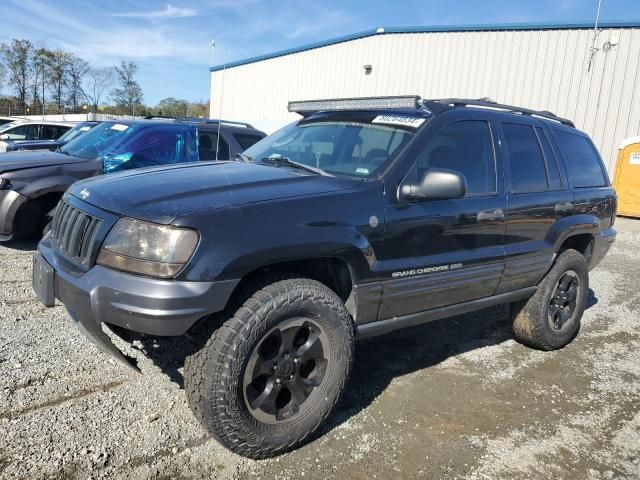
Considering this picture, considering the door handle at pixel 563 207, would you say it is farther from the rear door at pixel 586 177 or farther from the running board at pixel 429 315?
the running board at pixel 429 315

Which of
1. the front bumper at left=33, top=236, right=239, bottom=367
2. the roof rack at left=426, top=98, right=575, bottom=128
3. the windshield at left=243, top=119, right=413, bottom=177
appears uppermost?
the roof rack at left=426, top=98, right=575, bottom=128

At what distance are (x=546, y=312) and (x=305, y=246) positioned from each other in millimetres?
2678

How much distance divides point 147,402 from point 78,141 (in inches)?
208

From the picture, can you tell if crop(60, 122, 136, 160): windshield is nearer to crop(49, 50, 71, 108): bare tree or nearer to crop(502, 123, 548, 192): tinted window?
crop(502, 123, 548, 192): tinted window

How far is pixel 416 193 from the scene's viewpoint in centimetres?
295

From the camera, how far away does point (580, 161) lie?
4594 millimetres

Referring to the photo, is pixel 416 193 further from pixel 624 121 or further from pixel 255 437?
pixel 624 121

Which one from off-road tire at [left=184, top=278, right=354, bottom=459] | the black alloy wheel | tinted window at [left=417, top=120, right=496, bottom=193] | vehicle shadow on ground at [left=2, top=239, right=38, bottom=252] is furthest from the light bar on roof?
vehicle shadow on ground at [left=2, top=239, right=38, bottom=252]

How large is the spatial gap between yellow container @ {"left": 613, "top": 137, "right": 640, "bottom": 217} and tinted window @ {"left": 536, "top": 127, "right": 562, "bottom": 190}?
418 inches

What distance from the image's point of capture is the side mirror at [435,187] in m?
2.92

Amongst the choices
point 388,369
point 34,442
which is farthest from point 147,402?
point 388,369

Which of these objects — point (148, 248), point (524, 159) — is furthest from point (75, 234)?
point (524, 159)

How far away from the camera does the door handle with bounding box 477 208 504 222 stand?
3.43m

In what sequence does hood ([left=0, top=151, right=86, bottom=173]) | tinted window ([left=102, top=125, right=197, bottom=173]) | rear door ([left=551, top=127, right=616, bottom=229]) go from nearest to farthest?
rear door ([left=551, top=127, right=616, bottom=229])
hood ([left=0, top=151, right=86, bottom=173])
tinted window ([left=102, top=125, right=197, bottom=173])
